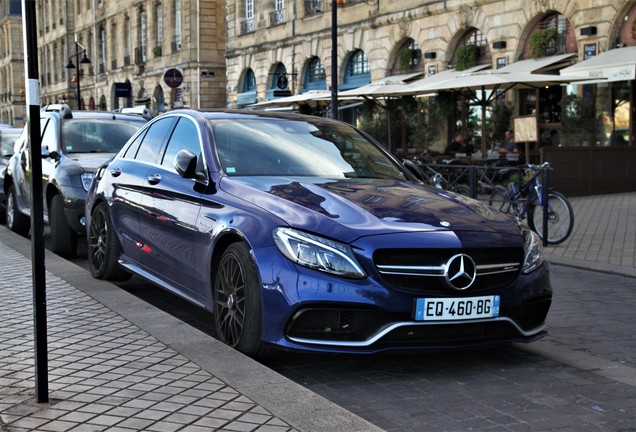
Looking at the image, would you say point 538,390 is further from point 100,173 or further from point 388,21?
point 388,21

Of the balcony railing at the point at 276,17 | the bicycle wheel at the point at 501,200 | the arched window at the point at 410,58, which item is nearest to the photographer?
the bicycle wheel at the point at 501,200

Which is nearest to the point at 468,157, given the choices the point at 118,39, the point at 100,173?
the point at 100,173

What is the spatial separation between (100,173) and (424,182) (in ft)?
10.5

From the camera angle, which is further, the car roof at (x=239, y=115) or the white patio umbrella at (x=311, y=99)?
the white patio umbrella at (x=311, y=99)

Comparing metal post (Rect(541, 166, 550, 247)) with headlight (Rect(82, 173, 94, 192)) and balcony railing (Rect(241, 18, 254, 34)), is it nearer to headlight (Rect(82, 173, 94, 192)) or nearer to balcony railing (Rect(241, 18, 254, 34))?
headlight (Rect(82, 173, 94, 192))

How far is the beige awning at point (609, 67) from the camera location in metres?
18.9

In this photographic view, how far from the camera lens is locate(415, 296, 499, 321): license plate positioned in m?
4.83

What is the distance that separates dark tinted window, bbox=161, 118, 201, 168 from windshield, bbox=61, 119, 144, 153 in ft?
13.8

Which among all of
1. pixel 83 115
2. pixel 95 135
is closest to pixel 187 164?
pixel 95 135

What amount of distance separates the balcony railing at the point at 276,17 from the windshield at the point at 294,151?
33095 millimetres

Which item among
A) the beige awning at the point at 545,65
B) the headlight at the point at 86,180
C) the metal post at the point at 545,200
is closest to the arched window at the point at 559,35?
the beige awning at the point at 545,65

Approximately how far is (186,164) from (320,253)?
1498mm

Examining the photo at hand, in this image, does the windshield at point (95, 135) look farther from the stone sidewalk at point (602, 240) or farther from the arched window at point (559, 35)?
the arched window at point (559, 35)

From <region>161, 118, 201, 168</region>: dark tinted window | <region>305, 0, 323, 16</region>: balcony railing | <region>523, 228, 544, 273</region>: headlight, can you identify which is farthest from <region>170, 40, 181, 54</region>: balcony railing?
<region>523, 228, 544, 273</region>: headlight
